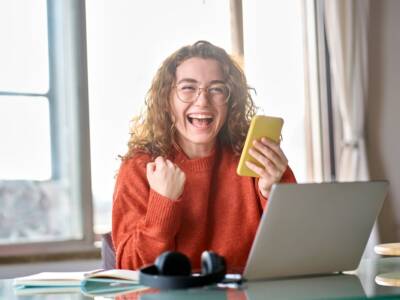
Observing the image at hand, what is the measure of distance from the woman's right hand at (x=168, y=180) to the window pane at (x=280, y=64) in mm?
1957

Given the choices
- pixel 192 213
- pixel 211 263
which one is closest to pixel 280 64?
pixel 192 213

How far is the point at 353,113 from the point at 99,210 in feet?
5.14

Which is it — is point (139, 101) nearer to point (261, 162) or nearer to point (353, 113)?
point (353, 113)

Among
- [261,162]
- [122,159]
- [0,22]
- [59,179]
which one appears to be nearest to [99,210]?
[59,179]

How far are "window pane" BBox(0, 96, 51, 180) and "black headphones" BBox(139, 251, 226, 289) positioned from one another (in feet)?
6.98

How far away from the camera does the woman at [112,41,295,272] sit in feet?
4.83

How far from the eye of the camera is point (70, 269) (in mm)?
2979

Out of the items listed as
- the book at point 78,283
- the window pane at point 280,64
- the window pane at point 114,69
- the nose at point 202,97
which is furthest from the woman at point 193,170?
the window pane at point 280,64

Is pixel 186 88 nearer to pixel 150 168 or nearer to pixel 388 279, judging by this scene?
pixel 150 168

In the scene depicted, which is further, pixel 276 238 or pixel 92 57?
pixel 92 57

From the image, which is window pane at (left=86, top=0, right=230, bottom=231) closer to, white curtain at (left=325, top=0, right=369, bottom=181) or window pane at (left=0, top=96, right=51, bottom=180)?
window pane at (left=0, top=96, right=51, bottom=180)

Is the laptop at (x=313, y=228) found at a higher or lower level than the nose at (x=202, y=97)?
lower

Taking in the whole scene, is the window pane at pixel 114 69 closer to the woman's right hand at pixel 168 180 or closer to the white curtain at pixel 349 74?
the white curtain at pixel 349 74

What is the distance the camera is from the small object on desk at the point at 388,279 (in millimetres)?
1082
